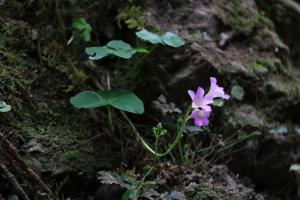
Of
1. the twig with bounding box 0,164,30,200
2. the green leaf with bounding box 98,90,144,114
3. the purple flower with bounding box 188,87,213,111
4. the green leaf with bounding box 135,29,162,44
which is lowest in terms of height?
the twig with bounding box 0,164,30,200

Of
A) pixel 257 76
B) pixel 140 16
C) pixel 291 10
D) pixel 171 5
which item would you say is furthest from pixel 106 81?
pixel 291 10

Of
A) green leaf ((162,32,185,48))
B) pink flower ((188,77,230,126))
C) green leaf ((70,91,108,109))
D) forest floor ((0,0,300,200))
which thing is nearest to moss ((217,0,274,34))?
forest floor ((0,0,300,200))

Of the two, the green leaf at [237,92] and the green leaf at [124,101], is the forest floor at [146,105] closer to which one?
the green leaf at [237,92]

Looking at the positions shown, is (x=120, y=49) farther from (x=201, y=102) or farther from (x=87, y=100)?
(x=201, y=102)

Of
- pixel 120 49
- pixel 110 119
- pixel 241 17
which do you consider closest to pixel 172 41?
pixel 120 49

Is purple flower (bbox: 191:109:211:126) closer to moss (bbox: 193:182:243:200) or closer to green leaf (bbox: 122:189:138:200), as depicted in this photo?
moss (bbox: 193:182:243:200)

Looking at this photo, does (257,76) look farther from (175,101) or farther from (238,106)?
(175,101)

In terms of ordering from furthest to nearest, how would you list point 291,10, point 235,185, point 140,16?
point 291,10, point 140,16, point 235,185
